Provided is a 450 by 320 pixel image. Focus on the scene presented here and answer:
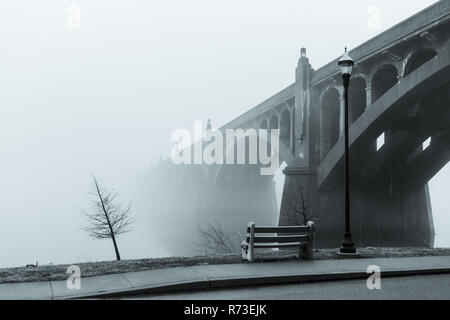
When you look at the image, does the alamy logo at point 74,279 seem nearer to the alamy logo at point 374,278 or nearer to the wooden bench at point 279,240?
the wooden bench at point 279,240

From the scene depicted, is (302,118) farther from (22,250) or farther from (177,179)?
(177,179)

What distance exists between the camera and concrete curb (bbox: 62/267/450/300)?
653cm

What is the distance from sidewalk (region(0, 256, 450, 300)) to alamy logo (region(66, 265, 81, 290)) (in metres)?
→ 0.08

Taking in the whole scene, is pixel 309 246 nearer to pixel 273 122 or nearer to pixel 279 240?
pixel 279 240

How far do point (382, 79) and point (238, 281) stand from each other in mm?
21809

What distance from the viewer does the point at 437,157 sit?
30.2 m

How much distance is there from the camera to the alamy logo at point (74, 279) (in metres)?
6.91

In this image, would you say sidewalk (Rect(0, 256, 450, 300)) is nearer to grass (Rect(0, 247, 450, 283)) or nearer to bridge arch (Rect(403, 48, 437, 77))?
grass (Rect(0, 247, 450, 283))

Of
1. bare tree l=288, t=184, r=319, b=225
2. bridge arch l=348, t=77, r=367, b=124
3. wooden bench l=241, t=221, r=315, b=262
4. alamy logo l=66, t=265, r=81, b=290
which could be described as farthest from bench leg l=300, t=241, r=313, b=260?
bridge arch l=348, t=77, r=367, b=124

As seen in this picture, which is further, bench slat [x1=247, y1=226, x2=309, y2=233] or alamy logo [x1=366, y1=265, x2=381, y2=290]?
bench slat [x1=247, y1=226, x2=309, y2=233]

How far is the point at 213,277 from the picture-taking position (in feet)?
24.1

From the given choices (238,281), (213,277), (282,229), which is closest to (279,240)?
(282,229)

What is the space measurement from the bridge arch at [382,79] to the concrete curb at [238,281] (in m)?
17.6
